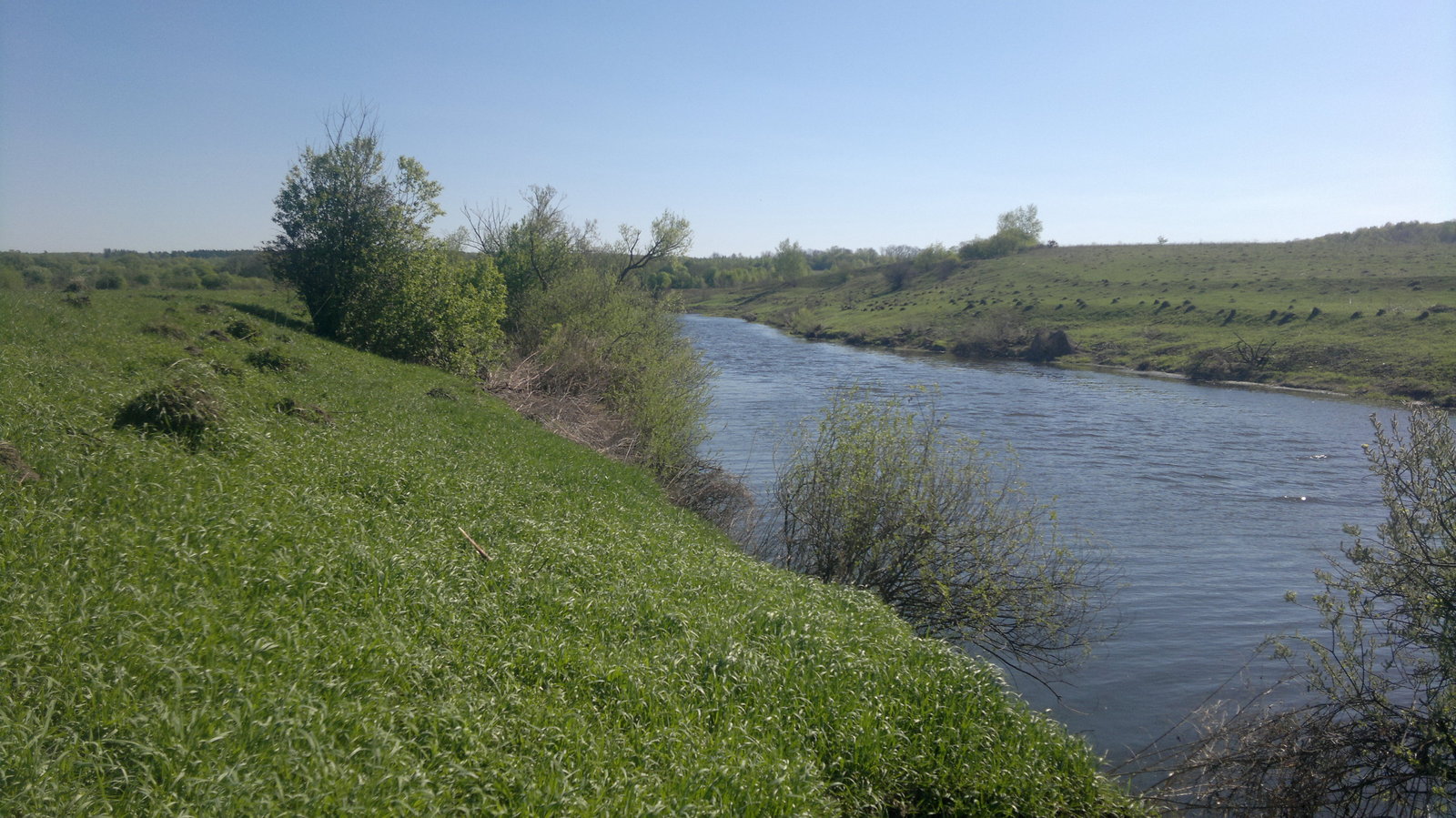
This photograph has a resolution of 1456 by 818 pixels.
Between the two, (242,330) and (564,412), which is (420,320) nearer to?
(564,412)

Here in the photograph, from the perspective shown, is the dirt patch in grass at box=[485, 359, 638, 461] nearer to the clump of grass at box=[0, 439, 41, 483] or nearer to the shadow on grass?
the shadow on grass

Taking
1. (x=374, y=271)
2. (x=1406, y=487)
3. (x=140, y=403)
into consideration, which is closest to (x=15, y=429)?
(x=140, y=403)

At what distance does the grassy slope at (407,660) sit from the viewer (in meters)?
5.06

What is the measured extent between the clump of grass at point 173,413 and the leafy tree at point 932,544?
369 inches

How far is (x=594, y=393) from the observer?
3034 cm

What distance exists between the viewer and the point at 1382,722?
8.97 m

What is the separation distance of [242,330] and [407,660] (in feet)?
63.4

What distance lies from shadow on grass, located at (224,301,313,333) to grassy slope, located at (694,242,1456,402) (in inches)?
1923

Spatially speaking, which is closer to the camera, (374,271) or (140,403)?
(140,403)

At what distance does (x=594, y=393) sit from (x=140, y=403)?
19.8 meters

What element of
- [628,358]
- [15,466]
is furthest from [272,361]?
[628,358]

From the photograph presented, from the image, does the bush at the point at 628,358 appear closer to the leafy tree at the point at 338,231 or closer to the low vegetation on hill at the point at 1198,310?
the leafy tree at the point at 338,231

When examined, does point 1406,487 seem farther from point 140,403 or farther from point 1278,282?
point 1278,282

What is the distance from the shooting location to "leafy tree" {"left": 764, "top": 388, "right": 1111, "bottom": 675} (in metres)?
13.9
